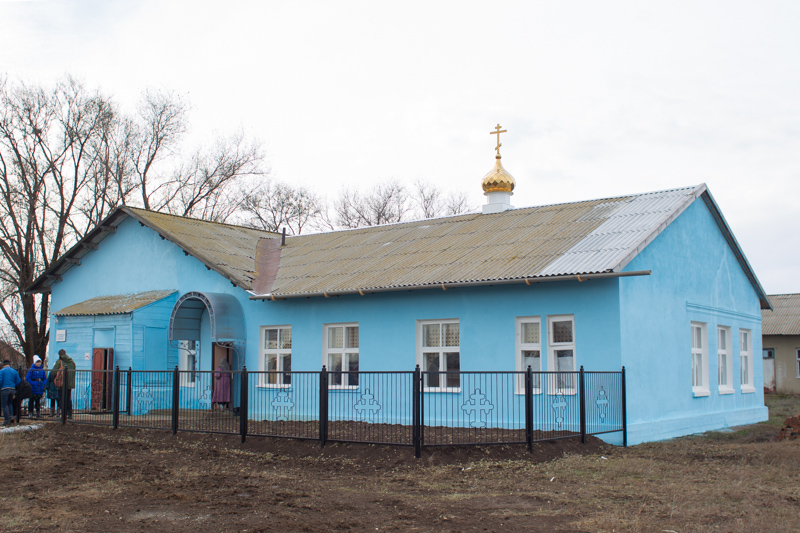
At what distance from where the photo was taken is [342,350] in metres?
17.8

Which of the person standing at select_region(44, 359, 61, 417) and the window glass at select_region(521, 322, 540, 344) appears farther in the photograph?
the person standing at select_region(44, 359, 61, 417)

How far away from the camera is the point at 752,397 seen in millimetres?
19969

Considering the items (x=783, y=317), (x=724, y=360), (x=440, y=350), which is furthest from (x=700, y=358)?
(x=783, y=317)

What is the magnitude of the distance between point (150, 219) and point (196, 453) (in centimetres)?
997

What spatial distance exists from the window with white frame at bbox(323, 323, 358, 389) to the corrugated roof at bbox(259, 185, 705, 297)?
1110 mm

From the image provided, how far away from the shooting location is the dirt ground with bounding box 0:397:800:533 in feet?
26.0

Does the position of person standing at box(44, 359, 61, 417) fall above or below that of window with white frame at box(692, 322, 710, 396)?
below

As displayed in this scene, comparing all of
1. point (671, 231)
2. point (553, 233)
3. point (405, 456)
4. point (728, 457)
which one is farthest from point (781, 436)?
point (405, 456)

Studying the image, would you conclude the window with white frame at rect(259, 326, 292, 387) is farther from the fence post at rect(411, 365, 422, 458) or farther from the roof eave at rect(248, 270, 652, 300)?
the fence post at rect(411, 365, 422, 458)

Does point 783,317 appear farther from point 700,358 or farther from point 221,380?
point 221,380

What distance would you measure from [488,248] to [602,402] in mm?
4724

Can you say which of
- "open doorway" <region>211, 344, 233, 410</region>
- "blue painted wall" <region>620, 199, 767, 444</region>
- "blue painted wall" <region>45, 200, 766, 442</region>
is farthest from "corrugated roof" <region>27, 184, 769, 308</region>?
"open doorway" <region>211, 344, 233, 410</region>

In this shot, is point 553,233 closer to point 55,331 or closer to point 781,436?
point 781,436

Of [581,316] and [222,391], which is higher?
[581,316]
